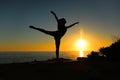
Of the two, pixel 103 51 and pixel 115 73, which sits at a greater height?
pixel 103 51

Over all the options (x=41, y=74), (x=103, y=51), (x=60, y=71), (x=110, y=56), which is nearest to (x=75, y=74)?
(x=60, y=71)

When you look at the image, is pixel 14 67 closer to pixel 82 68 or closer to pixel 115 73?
pixel 82 68

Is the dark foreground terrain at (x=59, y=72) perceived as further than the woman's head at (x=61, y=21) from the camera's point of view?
No

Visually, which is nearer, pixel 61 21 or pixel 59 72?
pixel 59 72

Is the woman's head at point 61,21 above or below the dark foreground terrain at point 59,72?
above

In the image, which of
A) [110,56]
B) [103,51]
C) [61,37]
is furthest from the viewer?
[103,51]

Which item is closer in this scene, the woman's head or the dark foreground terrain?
the dark foreground terrain

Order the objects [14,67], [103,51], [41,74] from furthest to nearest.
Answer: [103,51]
[14,67]
[41,74]

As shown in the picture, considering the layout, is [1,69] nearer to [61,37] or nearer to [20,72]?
[20,72]

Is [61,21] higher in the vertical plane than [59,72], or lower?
higher

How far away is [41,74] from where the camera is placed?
14.9m

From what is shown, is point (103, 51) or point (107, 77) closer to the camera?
point (107, 77)

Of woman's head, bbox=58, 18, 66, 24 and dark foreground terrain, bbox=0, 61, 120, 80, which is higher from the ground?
woman's head, bbox=58, 18, 66, 24

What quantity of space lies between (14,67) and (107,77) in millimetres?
4982
